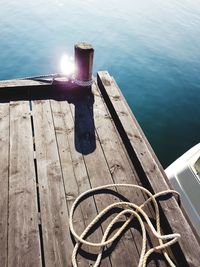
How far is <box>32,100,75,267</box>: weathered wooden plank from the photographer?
111 inches

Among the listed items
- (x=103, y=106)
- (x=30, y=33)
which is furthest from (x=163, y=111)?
(x=30, y=33)

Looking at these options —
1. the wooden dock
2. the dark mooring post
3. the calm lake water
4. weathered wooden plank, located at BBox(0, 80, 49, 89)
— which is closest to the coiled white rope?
the wooden dock

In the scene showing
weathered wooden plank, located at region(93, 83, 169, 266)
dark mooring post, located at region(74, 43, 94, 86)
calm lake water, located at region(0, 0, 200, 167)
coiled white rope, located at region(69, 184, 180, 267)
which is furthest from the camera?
calm lake water, located at region(0, 0, 200, 167)

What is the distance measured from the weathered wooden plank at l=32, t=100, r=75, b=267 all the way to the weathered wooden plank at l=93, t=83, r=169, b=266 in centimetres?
68

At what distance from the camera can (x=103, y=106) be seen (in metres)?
5.09

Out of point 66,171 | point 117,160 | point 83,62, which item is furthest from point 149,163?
point 83,62

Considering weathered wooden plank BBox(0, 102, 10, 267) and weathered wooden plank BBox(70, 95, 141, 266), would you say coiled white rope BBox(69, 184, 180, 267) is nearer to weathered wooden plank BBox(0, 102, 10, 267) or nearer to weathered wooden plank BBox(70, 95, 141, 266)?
weathered wooden plank BBox(70, 95, 141, 266)

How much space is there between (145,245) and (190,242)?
461mm

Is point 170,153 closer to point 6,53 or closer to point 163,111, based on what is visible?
point 163,111

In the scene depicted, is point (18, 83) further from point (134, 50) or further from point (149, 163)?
point (134, 50)

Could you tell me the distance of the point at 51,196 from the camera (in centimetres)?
335

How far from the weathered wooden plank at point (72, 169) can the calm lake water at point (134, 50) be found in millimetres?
4591

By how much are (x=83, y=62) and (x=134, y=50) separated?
1139 cm

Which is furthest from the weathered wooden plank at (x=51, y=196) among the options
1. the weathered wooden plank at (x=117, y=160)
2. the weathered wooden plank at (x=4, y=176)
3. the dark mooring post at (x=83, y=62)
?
the dark mooring post at (x=83, y=62)
